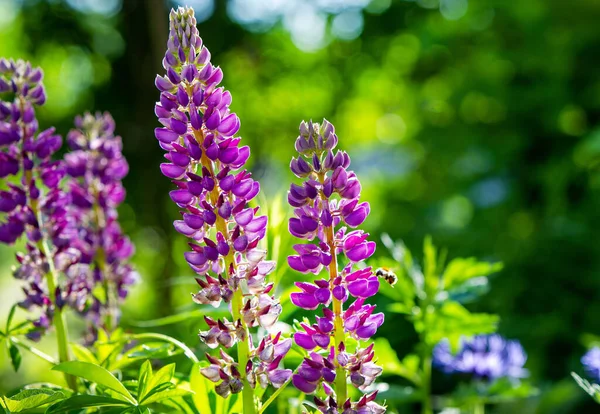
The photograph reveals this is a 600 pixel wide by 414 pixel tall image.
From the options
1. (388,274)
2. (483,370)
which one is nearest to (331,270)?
(388,274)

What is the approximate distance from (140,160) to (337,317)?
350cm

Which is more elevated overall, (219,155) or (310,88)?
(310,88)

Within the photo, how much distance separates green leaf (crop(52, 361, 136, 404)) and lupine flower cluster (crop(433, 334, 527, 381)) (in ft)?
2.50

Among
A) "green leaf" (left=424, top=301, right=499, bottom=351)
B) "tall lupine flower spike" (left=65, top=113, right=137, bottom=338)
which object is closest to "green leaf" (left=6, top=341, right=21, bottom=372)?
"tall lupine flower spike" (left=65, top=113, right=137, bottom=338)

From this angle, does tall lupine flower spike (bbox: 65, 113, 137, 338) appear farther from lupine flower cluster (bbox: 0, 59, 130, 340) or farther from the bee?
the bee

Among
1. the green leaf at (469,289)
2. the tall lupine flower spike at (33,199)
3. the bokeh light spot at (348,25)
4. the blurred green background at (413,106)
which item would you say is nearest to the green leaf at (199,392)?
the tall lupine flower spike at (33,199)

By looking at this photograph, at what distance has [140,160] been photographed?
13.3 ft

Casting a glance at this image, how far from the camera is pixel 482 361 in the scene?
1.32m

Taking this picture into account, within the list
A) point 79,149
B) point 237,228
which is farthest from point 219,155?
point 79,149

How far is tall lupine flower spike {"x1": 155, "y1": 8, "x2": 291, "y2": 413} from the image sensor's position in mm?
707

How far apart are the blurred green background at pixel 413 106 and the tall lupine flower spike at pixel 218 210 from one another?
175 centimetres

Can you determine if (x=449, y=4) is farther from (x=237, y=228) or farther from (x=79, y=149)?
(x=237, y=228)

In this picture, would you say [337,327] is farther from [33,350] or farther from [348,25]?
[348,25]

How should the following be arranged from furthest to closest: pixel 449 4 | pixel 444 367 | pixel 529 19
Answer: pixel 449 4 < pixel 529 19 < pixel 444 367
